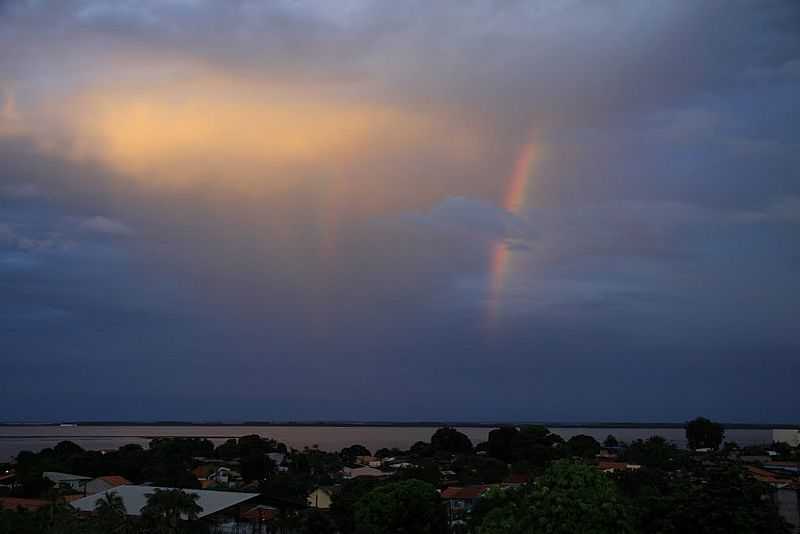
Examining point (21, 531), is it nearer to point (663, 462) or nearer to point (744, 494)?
point (744, 494)

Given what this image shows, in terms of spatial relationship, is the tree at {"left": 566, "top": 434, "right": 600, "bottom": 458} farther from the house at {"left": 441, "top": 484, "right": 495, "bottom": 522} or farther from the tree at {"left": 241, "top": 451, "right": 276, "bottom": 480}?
the house at {"left": 441, "top": 484, "right": 495, "bottom": 522}

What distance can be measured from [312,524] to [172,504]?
6.23 meters

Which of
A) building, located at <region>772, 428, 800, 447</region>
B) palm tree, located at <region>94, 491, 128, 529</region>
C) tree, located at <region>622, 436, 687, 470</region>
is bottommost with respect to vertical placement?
palm tree, located at <region>94, 491, 128, 529</region>

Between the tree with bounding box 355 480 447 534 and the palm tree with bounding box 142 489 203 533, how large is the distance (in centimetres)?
800

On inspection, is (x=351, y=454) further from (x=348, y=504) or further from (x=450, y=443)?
(x=348, y=504)

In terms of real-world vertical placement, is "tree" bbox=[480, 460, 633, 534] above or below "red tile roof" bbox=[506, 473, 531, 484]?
above

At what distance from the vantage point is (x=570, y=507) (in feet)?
69.5

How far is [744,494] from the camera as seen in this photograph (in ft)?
73.9

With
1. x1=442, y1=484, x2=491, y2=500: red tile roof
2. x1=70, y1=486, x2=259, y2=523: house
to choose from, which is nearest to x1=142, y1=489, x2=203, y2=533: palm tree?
x1=70, y1=486, x2=259, y2=523: house

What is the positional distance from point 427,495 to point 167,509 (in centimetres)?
1196

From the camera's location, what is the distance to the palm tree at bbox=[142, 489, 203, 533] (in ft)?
111

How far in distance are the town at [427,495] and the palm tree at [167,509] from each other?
0.06m

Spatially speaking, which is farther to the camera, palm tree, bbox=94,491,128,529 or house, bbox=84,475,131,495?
house, bbox=84,475,131,495

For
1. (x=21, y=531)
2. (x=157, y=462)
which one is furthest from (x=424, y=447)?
(x=21, y=531)
